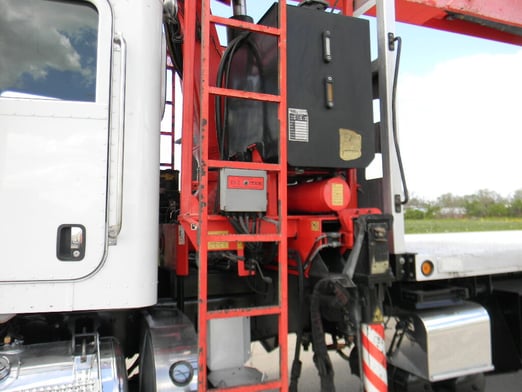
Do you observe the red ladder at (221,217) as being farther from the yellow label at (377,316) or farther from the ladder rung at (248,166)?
the yellow label at (377,316)

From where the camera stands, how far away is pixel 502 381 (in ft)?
12.8

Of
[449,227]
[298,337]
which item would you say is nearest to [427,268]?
[298,337]

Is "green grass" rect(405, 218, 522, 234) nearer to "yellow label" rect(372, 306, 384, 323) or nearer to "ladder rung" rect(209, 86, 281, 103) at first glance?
"yellow label" rect(372, 306, 384, 323)

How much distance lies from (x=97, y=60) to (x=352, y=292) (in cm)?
172

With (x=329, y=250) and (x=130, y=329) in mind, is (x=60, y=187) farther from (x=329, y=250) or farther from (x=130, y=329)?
(x=329, y=250)

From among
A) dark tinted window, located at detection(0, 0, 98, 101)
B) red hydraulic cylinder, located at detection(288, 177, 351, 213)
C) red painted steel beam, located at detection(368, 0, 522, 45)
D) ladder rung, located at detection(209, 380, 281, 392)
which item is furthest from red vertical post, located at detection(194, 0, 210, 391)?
red painted steel beam, located at detection(368, 0, 522, 45)

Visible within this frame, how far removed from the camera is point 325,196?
87.1 inches

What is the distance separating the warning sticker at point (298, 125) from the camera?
2107mm

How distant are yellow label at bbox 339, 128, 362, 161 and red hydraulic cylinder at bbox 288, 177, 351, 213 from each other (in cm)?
14

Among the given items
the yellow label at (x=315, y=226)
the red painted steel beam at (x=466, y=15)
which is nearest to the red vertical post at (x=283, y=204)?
the yellow label at (x=315, y=226)

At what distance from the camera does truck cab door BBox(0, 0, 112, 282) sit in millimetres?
1765

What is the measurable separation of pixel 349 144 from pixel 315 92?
0.33 meters

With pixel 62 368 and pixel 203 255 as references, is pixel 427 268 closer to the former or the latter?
pixel 203 255

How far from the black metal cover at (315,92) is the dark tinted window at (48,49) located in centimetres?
79
